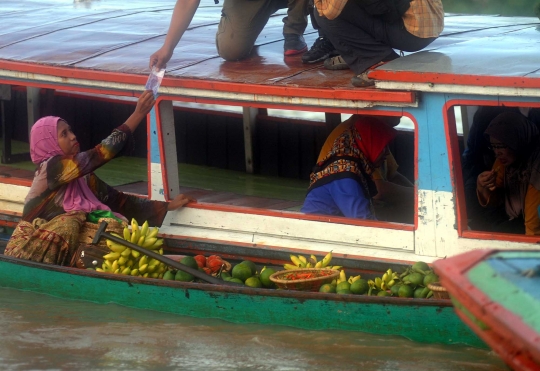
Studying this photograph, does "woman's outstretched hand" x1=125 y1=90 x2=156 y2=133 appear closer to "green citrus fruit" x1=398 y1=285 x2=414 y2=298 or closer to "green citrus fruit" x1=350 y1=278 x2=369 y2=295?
"green citrus fruit" x1=350 y1=278 x2=369 y2=295

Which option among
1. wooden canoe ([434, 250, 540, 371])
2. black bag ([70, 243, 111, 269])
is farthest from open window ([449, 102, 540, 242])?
black bag ([70, 243, 111, 269])

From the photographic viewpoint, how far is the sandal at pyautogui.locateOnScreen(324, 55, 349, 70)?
181 inches

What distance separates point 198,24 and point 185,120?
114 cm

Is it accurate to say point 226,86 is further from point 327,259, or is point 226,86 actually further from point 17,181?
point 17,181

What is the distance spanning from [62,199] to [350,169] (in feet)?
5.39

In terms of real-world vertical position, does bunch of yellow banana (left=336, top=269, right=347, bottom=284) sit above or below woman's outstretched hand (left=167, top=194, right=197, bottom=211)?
below

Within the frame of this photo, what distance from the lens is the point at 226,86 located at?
4.52m

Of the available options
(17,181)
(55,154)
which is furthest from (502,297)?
(17,181)

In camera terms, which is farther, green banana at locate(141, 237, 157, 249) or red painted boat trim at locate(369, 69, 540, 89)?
green banana at locate(141, 237, 157, 249)

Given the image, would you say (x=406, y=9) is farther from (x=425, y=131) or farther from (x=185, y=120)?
(x=185, y=120)

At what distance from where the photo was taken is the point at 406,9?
447 cm

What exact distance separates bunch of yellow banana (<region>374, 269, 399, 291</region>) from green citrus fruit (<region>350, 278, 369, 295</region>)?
64 millimetres

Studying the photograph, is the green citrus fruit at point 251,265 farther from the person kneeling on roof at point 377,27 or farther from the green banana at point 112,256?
the person kneeling on roof at point 377,27

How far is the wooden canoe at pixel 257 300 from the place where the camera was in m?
4.15
